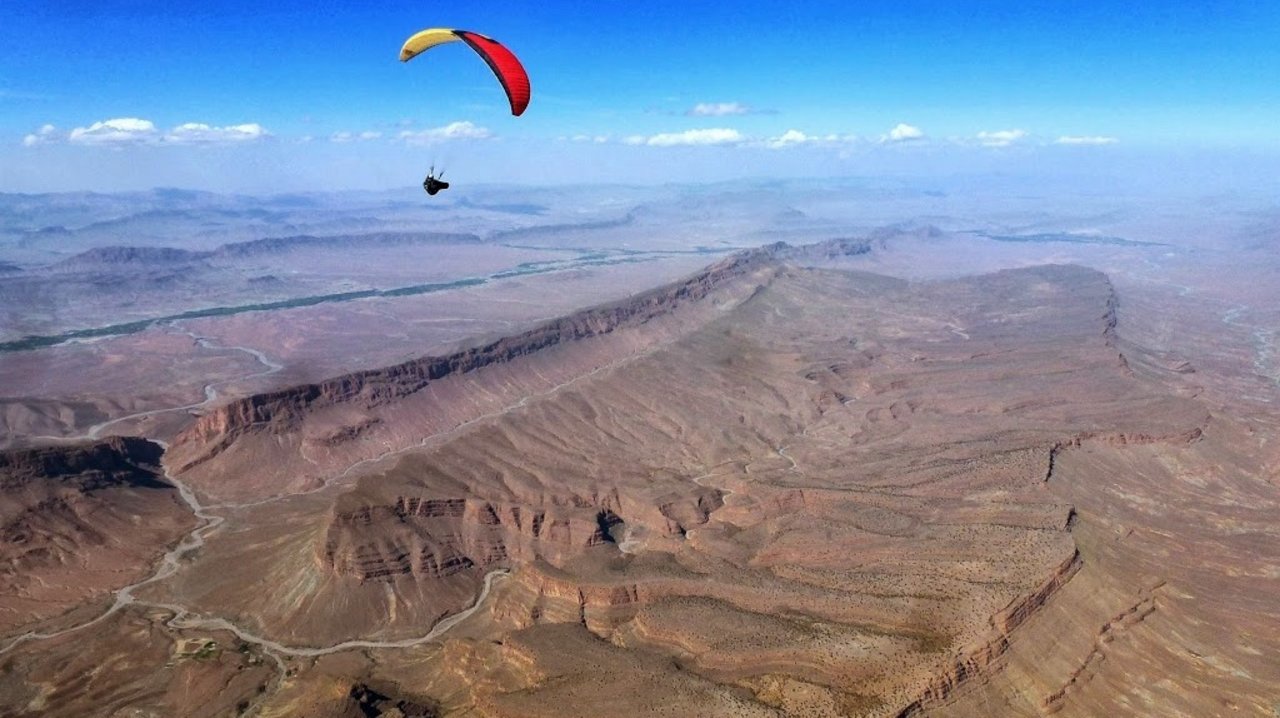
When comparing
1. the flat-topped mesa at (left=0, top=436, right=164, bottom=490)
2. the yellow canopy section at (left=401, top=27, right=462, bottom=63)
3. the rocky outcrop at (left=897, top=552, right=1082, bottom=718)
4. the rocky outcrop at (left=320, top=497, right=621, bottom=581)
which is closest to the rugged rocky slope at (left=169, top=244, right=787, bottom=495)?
the flat-topped mesa at (left=0, top=436, right=164, bottom=490)

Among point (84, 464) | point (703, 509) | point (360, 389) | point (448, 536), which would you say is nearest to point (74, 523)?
point (84, 464)

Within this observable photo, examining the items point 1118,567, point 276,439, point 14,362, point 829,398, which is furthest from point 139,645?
point 14,362

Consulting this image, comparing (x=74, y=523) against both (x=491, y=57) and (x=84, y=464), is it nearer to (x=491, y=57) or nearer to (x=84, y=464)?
(x=84, y=464)

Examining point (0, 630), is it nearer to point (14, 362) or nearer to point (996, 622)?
point (996, 622)

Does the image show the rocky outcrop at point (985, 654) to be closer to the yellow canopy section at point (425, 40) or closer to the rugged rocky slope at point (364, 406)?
the yellow canopy section at point (425, 40)

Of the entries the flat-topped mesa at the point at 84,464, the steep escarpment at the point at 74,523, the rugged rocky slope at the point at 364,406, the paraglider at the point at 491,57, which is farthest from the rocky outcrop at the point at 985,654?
the flat-topped mesa at the point at 84,464

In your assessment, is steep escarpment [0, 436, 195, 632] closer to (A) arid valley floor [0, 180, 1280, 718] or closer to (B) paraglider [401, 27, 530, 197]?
(A) arid valley floor [0, 180, 1280, 718]
